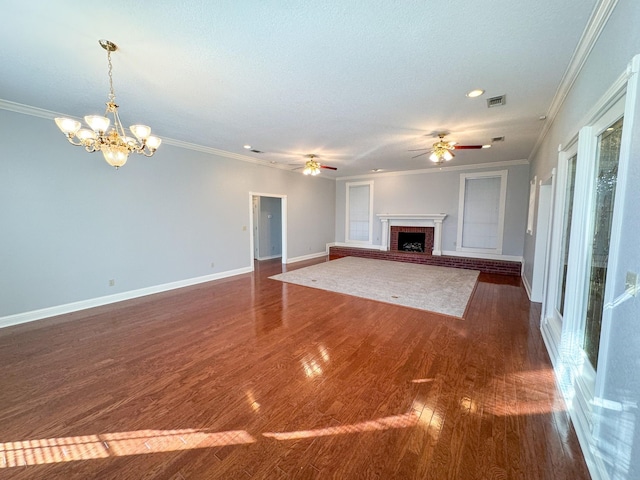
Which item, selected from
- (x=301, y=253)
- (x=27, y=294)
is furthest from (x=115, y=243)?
(x=301, y=253)

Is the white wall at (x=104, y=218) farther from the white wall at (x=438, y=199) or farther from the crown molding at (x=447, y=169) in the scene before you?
the white wall at (x=438, y=199)

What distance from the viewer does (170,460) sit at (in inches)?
60.6

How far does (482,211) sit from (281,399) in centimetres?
736

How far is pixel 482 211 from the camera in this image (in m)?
7.16

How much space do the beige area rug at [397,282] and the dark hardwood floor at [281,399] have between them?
2.15 ft

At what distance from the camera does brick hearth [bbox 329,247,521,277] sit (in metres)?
6.40

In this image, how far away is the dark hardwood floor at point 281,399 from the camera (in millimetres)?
1522

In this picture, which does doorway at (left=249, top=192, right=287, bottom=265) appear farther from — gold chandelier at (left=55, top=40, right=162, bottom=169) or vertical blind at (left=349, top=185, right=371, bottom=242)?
gold chandelier at (left=55, top=40, right=162, bottom=169)

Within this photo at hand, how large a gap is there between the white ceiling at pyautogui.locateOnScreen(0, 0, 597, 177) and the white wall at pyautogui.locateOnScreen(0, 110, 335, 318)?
2.65ft

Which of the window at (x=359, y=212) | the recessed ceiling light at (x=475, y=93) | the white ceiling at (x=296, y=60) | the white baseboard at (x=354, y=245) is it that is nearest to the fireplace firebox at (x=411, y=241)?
the white baseboard at (x=354, y=245)

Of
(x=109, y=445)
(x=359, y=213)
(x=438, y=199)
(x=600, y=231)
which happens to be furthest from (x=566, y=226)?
(x=359, y=213)

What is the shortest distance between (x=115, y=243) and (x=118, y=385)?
2.84 metres

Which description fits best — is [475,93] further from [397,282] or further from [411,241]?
[411,241]

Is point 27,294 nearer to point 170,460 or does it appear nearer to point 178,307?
point 178,307
